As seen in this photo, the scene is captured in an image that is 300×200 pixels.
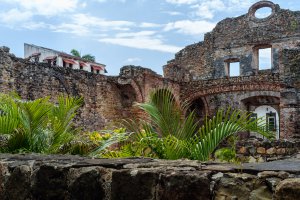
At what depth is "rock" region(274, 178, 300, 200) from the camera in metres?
1.46

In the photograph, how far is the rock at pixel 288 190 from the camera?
57.7 inches

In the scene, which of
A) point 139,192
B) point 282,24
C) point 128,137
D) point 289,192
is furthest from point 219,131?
point 282,24

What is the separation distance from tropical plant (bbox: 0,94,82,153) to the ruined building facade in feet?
7.09

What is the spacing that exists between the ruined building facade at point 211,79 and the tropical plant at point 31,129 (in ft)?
7.09

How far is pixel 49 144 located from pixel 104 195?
2.20 metres

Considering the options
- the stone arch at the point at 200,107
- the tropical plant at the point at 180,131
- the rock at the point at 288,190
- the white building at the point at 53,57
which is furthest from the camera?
the white building at the point at 53,57

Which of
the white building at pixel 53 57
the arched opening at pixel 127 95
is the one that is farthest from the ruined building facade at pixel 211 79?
the white building at pixel 53 57

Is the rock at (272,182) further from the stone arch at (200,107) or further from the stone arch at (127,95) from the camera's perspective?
the stone arch at (200,107)

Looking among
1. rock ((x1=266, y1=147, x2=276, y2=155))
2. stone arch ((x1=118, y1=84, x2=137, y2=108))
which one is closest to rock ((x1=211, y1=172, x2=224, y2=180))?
rock ((x1=266, y1=147, x2=276, y2=155))

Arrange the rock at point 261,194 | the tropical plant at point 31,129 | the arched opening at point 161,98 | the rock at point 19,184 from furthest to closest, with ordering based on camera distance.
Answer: the arched opening at point 161,98 < the tropical plant at point 31,129 < the rock at point 19,184 < the rock at point 261,194

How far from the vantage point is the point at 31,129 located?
13.1ft

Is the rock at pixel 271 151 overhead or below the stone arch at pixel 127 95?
below

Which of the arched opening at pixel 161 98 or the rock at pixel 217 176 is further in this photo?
the arched opening at pixel 161 98

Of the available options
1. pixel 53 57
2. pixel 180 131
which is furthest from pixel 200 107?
pixel 180 131
